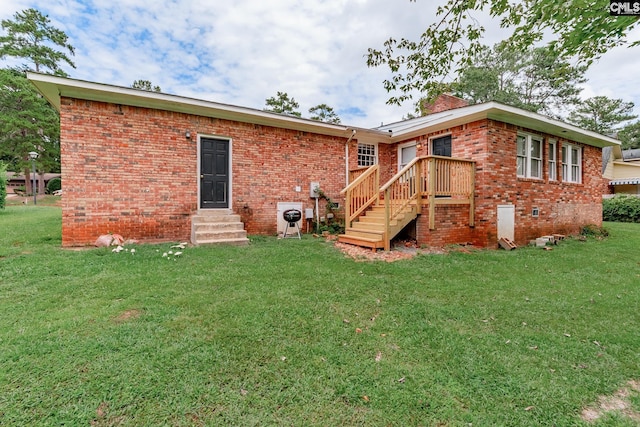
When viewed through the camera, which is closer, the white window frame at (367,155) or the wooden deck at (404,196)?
the wooden deck at (404,196)

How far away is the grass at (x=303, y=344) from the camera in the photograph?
1.82 meters

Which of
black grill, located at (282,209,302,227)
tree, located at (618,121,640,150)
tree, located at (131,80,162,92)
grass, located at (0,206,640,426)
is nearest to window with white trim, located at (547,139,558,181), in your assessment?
grass, located at (0,206,640,426)

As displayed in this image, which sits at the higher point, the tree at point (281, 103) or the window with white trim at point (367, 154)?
the tree at point (281, 103)

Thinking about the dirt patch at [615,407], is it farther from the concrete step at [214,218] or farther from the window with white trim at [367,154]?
the window with white trim at [367,154]

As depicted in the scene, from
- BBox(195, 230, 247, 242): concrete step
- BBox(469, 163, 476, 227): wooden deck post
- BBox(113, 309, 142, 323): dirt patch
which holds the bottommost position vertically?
BBox(113, 309, 142, 323): dirt patch

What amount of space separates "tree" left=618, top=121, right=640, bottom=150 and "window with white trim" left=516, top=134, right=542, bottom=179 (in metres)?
32.6

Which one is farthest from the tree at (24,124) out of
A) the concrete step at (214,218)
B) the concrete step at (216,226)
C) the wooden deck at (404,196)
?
the wooden deck at (404,196)

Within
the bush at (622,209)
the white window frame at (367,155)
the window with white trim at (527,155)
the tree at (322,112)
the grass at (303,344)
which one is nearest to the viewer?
the grass at (303,344)

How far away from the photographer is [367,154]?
412 inches

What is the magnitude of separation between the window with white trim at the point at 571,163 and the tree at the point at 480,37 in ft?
21.0

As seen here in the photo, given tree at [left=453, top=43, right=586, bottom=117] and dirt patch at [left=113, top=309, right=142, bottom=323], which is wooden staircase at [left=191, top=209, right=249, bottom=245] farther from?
tree at [left=453, top=43, right=586, bottom=117]

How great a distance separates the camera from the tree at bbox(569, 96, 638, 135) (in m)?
28.0

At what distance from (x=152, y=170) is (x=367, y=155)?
6.90m

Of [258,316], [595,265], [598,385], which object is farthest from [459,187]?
[258,316]
